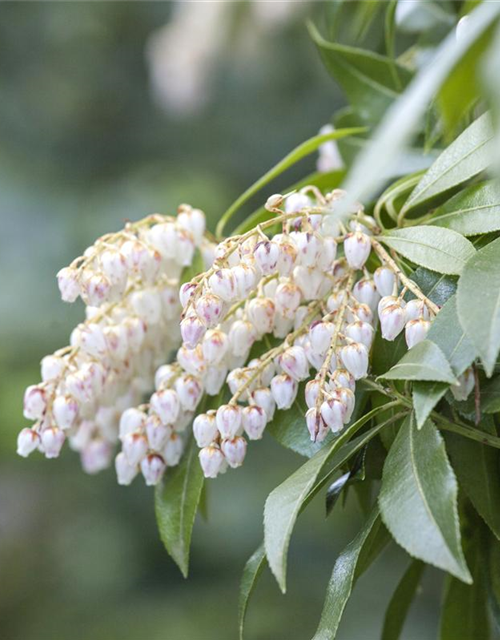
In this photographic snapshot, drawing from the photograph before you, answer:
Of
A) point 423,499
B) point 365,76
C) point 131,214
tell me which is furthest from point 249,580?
point 131,214

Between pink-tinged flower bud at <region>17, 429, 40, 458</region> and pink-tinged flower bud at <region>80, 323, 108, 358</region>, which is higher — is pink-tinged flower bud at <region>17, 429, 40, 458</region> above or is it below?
below

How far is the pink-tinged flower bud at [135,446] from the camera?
696 mm

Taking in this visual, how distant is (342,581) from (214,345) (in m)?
0.18

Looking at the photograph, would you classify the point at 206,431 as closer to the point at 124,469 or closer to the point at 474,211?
the point at 124,469

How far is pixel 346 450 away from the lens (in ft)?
1.94

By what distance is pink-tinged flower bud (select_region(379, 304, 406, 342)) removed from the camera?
566 mm

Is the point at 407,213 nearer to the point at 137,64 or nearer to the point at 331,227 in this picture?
the point at 331,227

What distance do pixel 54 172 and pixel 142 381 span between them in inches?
60.6

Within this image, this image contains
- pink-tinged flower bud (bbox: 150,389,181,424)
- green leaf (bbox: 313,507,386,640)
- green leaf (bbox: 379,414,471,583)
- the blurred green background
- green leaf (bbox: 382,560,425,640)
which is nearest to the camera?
green leaf (bbox: 379,414,471,583)

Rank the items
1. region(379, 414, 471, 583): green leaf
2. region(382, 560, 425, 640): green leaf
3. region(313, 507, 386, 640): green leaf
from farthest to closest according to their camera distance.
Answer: region(382, 560, 425, 640): green leaf
region(313, 507, 386, 640): green leaf
region(379, 414, 471, 583): green leaf

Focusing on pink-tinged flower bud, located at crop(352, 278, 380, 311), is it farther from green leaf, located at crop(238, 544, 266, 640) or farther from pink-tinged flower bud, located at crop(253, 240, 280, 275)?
green leaf, located at crop(238, 544, 266, 640)

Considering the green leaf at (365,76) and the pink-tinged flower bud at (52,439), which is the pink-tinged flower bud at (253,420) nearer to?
the pink-tinged flower bud at (52,439)

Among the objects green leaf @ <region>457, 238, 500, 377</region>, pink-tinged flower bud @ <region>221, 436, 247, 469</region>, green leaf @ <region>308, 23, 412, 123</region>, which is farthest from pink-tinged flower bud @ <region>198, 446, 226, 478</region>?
green leaf @ <region>308, 23, 412, 123</region>

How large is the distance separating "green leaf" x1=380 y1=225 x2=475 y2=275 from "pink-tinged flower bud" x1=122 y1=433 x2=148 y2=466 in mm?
241
